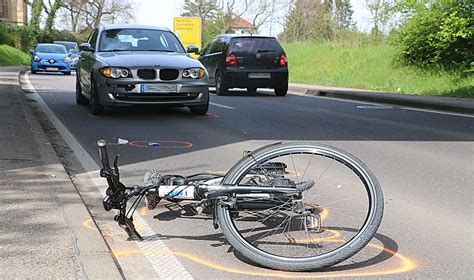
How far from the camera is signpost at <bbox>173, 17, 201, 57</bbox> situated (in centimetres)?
3872

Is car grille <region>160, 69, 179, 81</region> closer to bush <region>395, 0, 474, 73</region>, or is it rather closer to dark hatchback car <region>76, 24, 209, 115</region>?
dark hatchback car <region>76, 24, 209, 115</region>

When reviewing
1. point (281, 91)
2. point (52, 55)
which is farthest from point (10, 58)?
point (281, 91)

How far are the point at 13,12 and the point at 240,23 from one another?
2516cm

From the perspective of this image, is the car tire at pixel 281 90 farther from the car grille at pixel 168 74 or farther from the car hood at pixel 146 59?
the car grille at pixel 168 74

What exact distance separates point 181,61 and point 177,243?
726 cm

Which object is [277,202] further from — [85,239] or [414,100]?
[414,100]

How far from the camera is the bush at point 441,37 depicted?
2136cm

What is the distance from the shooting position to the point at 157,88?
1080 cm

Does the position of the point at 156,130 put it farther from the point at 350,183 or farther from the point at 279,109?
the point at 350,183

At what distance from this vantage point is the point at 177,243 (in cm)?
421

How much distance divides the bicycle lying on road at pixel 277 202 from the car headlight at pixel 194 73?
6.78 m

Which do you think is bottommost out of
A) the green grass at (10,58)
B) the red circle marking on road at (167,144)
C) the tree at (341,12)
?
the green grass at (10,58)

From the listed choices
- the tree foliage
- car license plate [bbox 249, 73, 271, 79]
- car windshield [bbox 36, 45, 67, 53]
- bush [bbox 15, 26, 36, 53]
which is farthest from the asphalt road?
the tree foliage

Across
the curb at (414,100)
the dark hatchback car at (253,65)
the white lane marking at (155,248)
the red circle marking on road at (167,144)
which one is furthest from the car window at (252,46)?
the white lane marking at (155,248)
